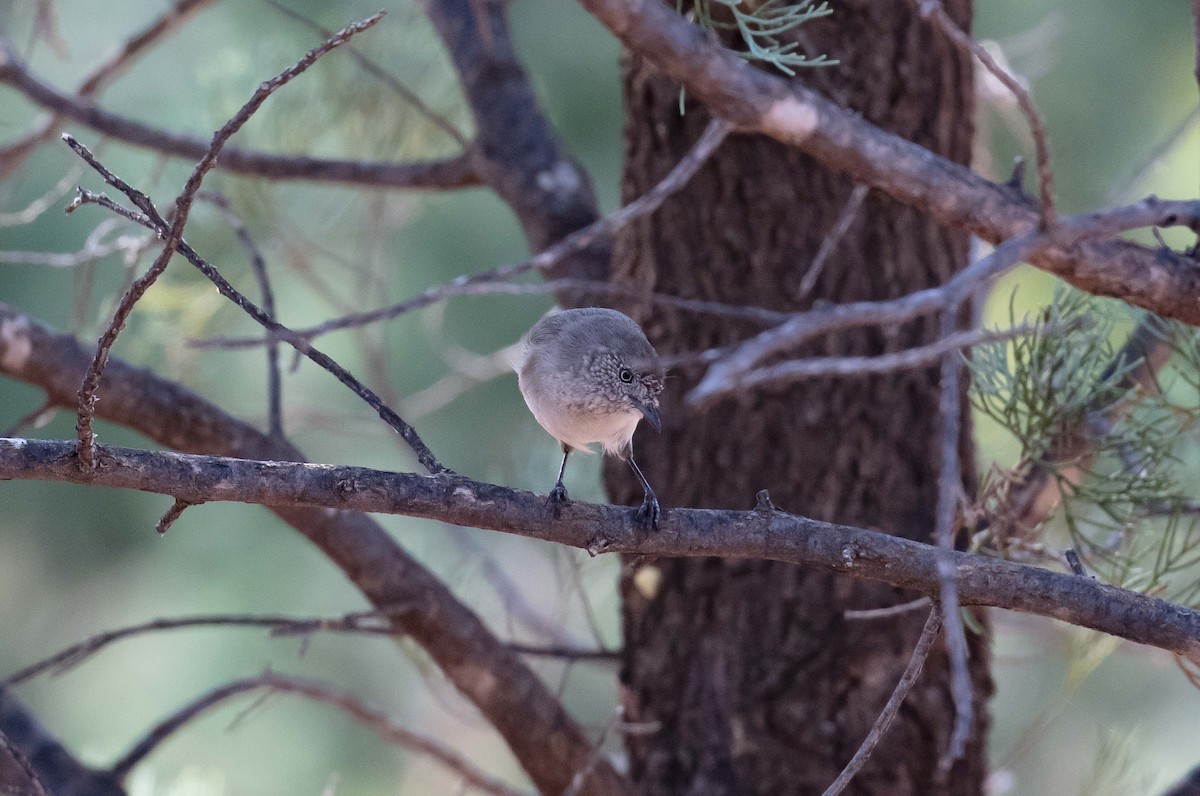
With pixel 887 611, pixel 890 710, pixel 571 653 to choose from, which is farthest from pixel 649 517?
pixel 571 653

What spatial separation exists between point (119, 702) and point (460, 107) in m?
→ 4.17

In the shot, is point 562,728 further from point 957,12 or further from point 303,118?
point 303,118

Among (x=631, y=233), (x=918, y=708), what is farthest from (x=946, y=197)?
(x=918, y=708)

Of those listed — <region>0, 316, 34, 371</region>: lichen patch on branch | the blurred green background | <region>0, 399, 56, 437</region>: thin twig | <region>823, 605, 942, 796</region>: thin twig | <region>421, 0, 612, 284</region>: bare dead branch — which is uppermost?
the blurred green background

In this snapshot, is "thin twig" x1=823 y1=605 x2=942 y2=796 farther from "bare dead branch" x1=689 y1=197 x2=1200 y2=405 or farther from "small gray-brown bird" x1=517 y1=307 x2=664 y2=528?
"small gray-brown bird" x1=517 y1=307 x2=664 y2=528

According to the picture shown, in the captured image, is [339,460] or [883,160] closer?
[883,160]

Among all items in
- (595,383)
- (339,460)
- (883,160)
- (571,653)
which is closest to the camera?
(883,160)

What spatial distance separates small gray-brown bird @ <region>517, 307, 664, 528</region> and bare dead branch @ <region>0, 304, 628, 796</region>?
344 millimetres

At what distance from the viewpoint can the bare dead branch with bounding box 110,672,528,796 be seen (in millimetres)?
1818

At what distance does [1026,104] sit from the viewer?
0.91m

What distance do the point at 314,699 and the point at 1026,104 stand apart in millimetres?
1562

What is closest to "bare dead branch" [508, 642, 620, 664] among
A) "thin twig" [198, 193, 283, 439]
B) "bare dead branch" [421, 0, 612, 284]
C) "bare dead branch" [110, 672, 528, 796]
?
"bare dead branch" [110, 672, 528, 796]

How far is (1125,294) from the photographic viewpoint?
1.31 metres

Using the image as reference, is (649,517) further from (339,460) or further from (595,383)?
(339,460)
